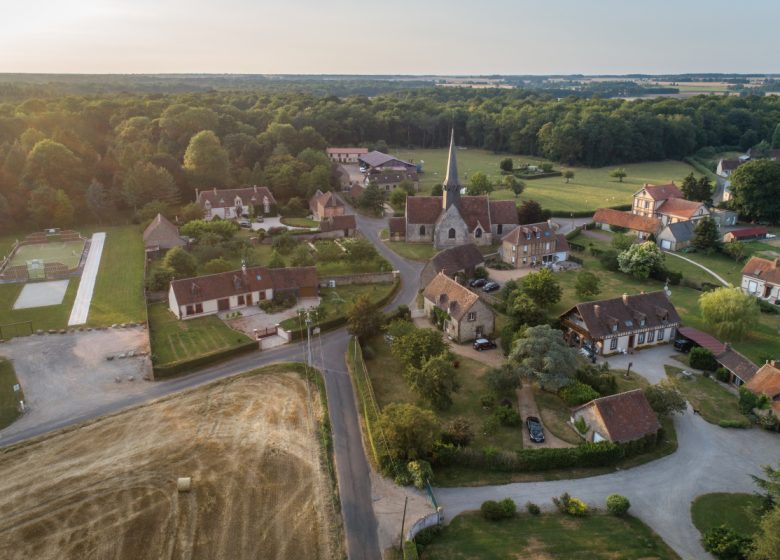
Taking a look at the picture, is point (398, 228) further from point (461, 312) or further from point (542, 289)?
point (461, 312)

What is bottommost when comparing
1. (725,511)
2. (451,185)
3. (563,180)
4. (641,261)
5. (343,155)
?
(725,511)

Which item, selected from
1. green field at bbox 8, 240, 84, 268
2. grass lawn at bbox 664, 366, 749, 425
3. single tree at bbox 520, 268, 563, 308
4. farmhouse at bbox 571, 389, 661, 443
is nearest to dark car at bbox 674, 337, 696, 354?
grass lawn at bbox 664, 366, 749, 425

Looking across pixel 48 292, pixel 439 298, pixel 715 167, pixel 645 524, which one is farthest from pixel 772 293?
pixel 715 167

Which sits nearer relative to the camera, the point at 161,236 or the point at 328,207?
the point at 161,236

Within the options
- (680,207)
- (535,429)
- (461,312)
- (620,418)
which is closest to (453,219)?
(461,312)

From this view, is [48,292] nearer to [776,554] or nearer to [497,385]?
[497,385]

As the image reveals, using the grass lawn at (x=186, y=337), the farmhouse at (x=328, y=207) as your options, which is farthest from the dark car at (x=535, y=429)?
the farmhouse at (x=328, y=207)

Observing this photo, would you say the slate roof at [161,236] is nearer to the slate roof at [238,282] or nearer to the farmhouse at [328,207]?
Answer: the slate roof at [238,282]
